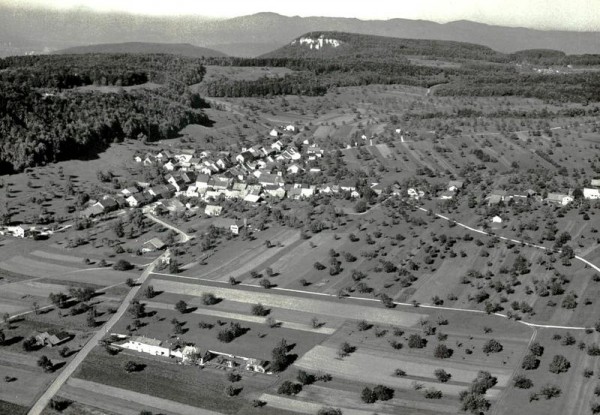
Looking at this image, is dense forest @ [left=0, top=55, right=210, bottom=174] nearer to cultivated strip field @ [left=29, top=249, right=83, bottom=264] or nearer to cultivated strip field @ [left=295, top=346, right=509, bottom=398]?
cultivated strip field @ [left=29, top=249, right=83, bottom=264]

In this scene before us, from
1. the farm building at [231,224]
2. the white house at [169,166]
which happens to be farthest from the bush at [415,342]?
the white house at [169,166]

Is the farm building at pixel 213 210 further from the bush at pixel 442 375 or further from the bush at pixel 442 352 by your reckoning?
the bush at pixel 442 375

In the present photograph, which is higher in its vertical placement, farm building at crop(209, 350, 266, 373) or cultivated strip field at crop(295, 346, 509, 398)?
cultivated strip field at crop(295, 346, 509, 398)

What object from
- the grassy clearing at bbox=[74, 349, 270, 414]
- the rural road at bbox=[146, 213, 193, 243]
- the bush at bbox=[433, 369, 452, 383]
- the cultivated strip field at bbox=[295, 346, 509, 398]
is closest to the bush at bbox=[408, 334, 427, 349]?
the cultivated strip field at bbox=[295, 346, 509, 398]

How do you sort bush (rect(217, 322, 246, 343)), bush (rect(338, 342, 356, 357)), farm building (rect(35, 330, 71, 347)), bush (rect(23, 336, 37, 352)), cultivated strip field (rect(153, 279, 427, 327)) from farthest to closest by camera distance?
1. cultivated strip field (rect(153, 279, 427, 327))
2. bush (rect(217, 322, 246, 343))
3. farm building (rect(35, 330, 71, 347))
4. bush (rect(23, 336, 37, 352))
5. bush (rect(338, 342, 356, 357))

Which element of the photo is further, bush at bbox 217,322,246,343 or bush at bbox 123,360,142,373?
bush at bbox 217,322,246,343

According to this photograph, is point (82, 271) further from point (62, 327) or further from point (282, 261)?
point (282, 261)
